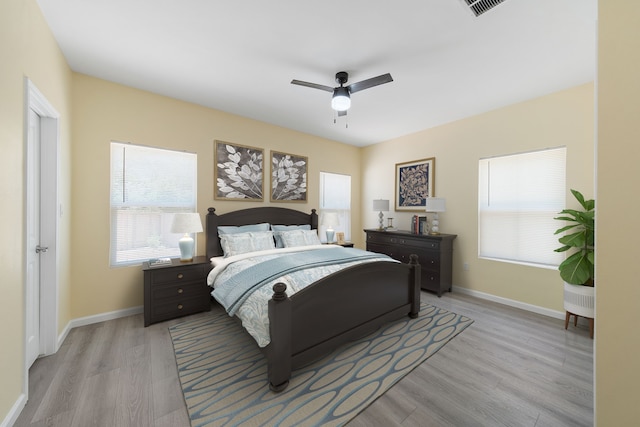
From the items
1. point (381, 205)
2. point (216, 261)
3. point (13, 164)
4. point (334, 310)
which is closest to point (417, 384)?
point (334, 310)

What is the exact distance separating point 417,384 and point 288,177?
11.1 ft

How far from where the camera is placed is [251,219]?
3.80 meters

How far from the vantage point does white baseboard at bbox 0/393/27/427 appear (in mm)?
1376

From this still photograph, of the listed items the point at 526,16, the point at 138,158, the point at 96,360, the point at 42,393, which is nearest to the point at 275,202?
the point at 138,158

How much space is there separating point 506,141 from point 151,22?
4.20m

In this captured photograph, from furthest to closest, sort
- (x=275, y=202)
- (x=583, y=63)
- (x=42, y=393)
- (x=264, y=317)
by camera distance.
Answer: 1. (x=275, y=202)
2. (x=583, y=63)
3. (x=264, y=317)
4. (x=42, y=393)

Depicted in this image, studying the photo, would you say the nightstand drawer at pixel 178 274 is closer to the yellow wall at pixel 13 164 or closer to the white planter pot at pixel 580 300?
the yellow wall at pixel 13 164

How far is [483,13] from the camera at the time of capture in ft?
5.79

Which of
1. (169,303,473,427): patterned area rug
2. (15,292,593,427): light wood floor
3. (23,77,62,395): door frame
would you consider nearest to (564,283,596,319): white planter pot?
(15,292,593,427): light wood floor

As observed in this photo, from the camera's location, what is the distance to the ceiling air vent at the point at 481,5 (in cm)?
166

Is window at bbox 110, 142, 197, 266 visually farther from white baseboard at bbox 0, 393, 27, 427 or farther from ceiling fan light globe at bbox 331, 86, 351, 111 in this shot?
ceiling fan light globe at bbox 331, 86, 351, 111

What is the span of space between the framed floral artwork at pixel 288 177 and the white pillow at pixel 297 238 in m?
0.75

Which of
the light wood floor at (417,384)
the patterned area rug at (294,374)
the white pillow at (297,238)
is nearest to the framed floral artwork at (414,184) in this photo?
the white pillow at (297,238)

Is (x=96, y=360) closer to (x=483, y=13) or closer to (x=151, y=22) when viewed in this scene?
(x=151, y=22)
